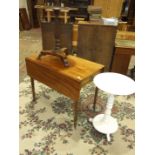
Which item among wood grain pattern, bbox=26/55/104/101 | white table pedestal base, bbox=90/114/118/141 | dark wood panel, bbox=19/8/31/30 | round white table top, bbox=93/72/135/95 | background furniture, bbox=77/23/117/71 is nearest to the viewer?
round white table top, bbox=93/72/135/95

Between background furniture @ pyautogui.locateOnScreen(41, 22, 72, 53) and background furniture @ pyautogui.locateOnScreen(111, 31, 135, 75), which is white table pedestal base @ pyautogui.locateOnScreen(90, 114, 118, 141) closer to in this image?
background furniture @ pyautogui.locateOnScreen(111, 31, 135, 75)

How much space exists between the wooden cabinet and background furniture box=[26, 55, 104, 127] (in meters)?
3.17

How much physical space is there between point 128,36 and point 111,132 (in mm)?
1732

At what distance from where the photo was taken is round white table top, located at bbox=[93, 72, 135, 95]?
140 cm

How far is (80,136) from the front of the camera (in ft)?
5.71

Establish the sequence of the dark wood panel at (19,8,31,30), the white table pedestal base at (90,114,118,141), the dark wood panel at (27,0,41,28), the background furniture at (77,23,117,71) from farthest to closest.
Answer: the dark wood panel at (27,0,41,28), the dark wood panel at (19,8,31,30), the background furniture at (77,23,117,71), the white table pedestal base at (90,114,118,141)

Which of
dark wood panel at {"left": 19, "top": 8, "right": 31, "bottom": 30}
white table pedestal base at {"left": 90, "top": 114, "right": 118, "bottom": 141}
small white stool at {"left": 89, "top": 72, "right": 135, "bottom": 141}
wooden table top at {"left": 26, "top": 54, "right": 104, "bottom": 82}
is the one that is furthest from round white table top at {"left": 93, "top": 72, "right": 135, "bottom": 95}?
dark wood panel at {"left": 19, "top": 8, "right": 31, "bottom": 30}

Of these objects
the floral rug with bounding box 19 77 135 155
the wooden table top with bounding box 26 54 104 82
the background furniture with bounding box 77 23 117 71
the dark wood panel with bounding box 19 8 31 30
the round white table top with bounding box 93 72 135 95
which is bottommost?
the floral rug with bounding box 19 77 135 155

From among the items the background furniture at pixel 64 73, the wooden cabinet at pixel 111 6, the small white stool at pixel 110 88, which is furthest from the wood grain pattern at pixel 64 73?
the wooden cabinet at pixel 111 6
